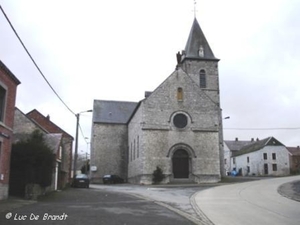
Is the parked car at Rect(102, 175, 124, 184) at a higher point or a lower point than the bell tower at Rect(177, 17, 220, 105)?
lower

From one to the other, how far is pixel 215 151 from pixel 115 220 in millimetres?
28953

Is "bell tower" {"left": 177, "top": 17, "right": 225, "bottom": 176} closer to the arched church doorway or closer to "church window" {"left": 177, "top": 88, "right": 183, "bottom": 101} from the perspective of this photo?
"church window" {"left": 177, "top": 88, "right": 183, "bottom": 101}

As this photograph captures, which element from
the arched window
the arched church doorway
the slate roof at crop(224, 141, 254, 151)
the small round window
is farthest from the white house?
the small round window

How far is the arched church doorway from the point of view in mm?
37906

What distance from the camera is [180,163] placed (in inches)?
1500

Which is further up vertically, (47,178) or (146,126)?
(146,126)

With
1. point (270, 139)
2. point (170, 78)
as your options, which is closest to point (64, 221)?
point (170, 78)

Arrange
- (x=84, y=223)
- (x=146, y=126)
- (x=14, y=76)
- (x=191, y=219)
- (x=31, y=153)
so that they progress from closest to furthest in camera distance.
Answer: (x=84, y=223)
(x=191, y=219)
(x=14, y=76)
(x=31, y=153)
(x=146, y=126)

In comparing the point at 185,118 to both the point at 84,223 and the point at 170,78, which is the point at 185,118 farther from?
the point at 84,223

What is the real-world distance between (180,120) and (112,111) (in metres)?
17.9

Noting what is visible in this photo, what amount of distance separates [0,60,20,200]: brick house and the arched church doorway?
23.1 meters

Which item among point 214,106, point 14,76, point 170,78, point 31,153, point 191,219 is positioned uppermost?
point 170,78

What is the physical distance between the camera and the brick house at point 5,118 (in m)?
15.9

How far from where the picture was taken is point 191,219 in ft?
37.1
